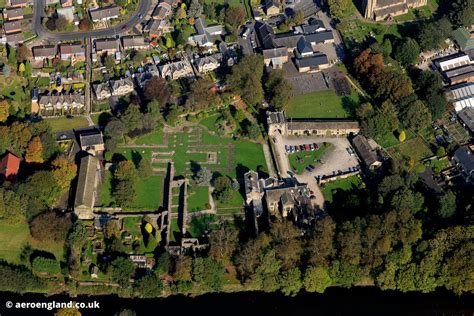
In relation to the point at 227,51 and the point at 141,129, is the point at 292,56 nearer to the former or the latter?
the point at 227,51

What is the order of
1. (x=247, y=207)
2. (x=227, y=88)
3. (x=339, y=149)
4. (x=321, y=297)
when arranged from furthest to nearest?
(x=227, y=88) → (x=339, y=149) → (x=247, y=207) → (x=321, y=297)

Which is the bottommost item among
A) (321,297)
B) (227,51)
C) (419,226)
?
(321,297)

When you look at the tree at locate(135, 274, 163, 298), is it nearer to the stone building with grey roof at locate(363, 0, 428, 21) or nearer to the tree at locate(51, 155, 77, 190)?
the tree at locate(51, 155, 77, 190)

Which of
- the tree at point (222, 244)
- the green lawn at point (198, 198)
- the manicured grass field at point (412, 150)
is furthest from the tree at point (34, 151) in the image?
the manicured grass field at point (412, 150)

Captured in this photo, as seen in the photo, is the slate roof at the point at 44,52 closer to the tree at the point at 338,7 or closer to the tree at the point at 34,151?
the tree at the point at 34,151

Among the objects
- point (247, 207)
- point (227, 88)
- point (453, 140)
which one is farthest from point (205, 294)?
point (453, 140)
